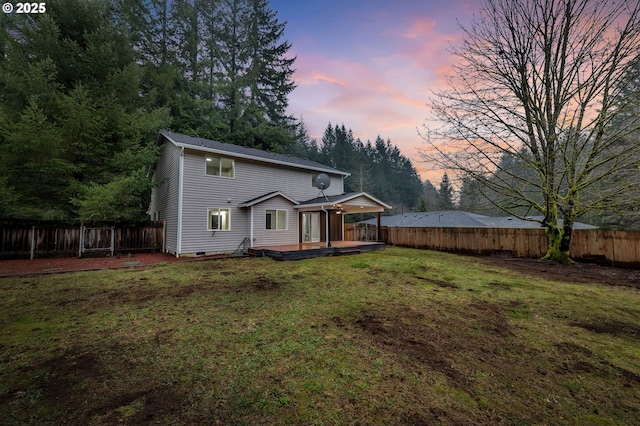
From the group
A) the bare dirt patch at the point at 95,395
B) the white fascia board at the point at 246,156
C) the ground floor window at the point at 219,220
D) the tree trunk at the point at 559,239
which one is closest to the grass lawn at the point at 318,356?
the bare dirt patch at the point at 95,395

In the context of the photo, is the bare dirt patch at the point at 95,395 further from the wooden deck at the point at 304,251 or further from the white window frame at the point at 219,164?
the white window frame at the point at 219,164

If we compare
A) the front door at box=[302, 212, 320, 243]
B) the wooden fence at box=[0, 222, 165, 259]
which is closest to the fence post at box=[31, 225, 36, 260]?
the wooden fence at box=[0, 222, 165, 259]

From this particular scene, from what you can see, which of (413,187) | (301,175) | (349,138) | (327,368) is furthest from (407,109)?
(413,187)

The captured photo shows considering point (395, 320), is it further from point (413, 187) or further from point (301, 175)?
point (413, 187)

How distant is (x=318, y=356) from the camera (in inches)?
122

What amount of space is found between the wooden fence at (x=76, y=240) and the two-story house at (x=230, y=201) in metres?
0.94


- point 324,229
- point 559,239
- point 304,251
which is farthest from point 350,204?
point 559,239

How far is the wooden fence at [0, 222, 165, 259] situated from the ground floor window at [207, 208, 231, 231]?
2879mm

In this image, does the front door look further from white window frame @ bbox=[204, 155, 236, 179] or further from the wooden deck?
white window frame @ bbox=[204, 155, 236, 179]

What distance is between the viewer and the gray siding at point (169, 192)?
12.0m

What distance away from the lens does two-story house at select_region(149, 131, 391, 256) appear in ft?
38.7

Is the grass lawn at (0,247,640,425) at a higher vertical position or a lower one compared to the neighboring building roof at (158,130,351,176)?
lower

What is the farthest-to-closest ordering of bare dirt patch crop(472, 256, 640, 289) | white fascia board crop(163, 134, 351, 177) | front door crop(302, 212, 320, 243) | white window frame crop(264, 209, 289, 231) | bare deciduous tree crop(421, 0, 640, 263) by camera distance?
1. front door crop(302, 212, 320, 243)
2. white window frame crop(264, 209, 289, 231)
3. white fascia board crop(163, 134, 351, 177)
4. bare deciduous tree crop(421, 0, 640, 263)
5. bare dirt patch crop(472, 256, 640, 289)

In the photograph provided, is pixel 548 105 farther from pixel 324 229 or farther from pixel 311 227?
pixel 311 227
